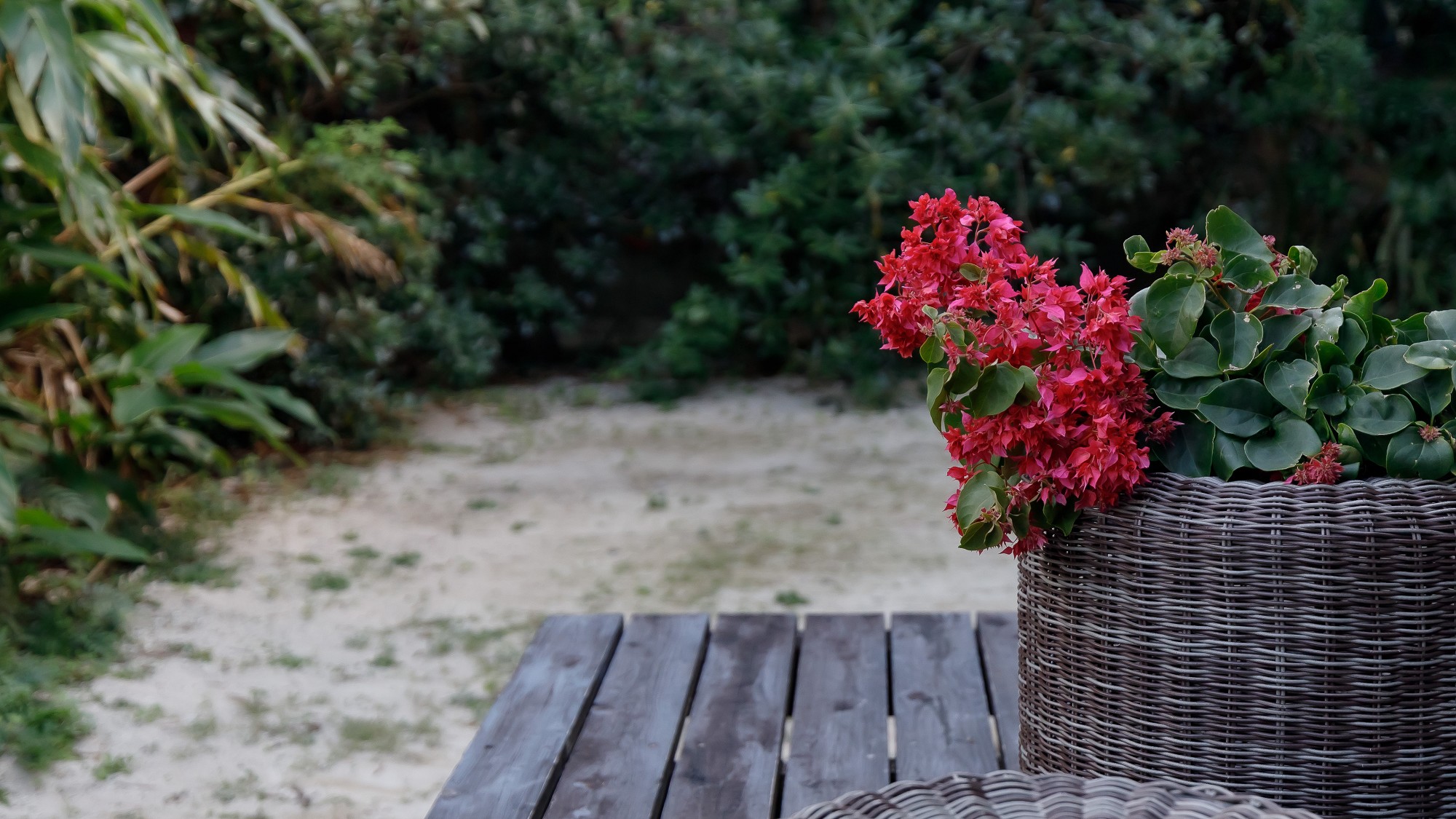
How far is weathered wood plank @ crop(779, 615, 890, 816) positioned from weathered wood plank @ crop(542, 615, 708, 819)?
152mm

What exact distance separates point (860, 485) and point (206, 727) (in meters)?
2.55

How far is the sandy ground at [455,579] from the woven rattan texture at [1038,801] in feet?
5.01

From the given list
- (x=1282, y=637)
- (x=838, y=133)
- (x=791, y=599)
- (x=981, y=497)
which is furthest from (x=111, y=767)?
(x=838, y=133)

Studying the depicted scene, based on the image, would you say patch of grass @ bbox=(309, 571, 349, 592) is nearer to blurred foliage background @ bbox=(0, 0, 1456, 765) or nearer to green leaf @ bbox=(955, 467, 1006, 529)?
blurred foliage background @ bbox=(0, 0, 1456, 765)

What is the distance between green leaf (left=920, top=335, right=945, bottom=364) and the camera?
122 cm

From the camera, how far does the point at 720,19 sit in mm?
5855

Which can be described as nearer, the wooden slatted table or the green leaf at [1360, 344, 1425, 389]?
the green leaf at [1360, 344, 1425, 389]

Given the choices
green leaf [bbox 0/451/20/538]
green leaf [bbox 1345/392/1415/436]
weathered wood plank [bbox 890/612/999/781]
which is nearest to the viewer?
green leaf [bbox 1345/392/1415/436]

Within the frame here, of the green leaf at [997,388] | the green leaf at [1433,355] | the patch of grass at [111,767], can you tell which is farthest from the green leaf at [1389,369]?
the patch of grass at [111,767]

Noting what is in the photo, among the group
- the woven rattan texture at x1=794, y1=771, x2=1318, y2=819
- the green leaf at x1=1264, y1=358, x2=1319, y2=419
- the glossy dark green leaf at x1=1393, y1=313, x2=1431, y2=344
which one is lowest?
the woven rattan texture at x1=794, y1=771, x2=1318, y2=819

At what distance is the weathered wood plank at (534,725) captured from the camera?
1.45m

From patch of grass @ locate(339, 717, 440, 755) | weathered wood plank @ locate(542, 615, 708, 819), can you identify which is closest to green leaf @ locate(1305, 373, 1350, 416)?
weathered wood plank @ locate(542, 615, 708, 819)

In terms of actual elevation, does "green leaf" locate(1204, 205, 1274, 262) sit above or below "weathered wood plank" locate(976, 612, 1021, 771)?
above

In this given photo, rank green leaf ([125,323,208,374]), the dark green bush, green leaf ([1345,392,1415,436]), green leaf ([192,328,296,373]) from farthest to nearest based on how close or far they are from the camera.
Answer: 1. the dark green bush
2. green leaf ([192,328,296,373])
3. green leaf ([125,323,208,374])
4. green leaf ([1345,392,1415,436])
